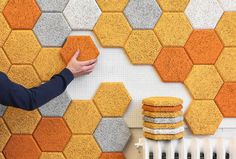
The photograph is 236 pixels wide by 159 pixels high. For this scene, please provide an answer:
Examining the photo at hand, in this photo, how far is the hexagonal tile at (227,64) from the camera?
53.9 inches

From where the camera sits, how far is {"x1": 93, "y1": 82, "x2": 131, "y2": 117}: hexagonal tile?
1.41m

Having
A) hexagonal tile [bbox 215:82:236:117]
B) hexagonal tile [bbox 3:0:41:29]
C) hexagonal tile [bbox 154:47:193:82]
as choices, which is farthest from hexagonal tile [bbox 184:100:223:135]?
hexagonal tile [bbox 3:0:41:29]

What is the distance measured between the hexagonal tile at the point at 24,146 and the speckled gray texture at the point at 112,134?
0.26 m

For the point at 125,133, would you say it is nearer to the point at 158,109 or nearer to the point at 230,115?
the point at 158,109

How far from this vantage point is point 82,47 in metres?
1.39

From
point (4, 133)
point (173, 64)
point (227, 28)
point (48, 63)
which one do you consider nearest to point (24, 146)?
point (4, 133)

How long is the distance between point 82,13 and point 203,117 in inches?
25.2

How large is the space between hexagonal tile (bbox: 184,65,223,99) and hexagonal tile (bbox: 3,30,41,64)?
63cm

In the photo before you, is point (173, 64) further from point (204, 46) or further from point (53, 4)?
point (53, 4)

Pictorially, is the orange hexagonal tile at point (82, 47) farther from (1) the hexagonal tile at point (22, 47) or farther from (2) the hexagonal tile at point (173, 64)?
(2) the hexagonal tile at point (173, 64)

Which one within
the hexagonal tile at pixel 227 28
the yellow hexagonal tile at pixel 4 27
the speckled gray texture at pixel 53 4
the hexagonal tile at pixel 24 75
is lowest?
the hexagonal tile at pixel 24 75

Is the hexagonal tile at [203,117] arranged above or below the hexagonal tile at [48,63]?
below

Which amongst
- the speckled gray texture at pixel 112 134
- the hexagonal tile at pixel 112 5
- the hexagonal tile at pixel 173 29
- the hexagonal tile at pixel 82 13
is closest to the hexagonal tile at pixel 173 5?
the hexagonal tile at pixel 173 29

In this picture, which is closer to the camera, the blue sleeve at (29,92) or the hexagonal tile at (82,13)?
the blue sleeve at (29,92)
